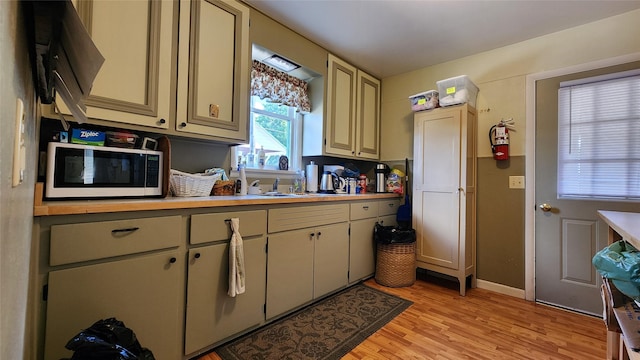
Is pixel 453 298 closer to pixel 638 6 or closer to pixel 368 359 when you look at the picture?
pixel 368 359

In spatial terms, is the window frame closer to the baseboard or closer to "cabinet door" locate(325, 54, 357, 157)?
"cabinet door" locate(325, 54, 357, 157)

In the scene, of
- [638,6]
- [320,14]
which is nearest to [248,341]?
[320,14]

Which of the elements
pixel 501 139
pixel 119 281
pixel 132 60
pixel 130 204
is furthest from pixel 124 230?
pixel 501 139

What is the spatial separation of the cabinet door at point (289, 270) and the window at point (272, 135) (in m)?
0.84

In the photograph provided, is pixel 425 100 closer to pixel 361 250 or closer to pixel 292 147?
pixel 292 147

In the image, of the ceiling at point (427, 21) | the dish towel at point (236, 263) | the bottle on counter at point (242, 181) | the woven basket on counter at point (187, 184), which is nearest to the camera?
the dish towel at point (236, 263)

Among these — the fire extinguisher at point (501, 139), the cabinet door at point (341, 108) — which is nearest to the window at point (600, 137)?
the fire extinguisher at point (501, 139)

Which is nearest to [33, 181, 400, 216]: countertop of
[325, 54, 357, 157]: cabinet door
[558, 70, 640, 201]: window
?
[325, 54, 357, 157]: cabinet door

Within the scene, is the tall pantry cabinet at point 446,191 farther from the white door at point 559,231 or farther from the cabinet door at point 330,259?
the cabinet door at point 330,259

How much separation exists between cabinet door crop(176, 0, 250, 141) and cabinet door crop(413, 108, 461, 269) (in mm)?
1875

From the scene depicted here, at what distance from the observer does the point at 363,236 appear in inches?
109

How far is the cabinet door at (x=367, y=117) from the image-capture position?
3.29m

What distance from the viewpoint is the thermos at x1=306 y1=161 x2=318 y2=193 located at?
295cm

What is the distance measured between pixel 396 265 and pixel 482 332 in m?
0.90
